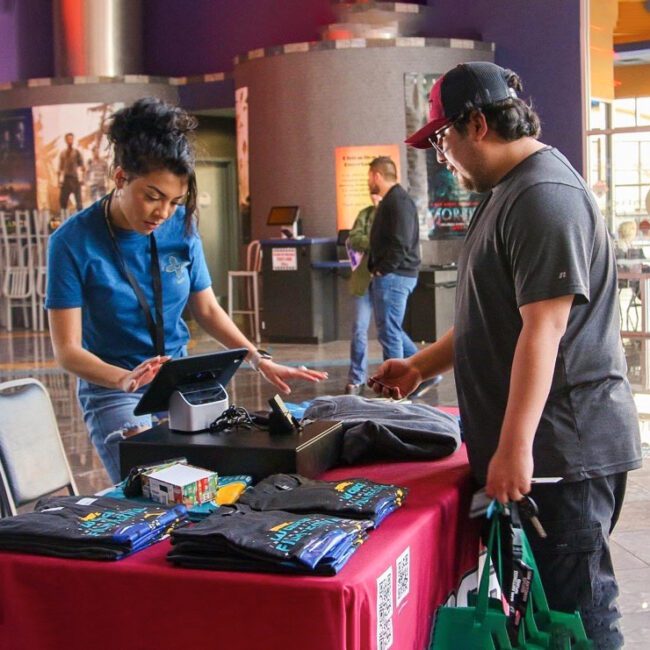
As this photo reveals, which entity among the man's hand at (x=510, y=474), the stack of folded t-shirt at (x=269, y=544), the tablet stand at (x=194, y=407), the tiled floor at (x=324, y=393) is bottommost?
the tiled floor at (x=324, y=393)

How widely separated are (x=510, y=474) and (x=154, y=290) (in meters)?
1.21

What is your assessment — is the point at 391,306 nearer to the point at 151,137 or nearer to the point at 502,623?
the point at 151,137

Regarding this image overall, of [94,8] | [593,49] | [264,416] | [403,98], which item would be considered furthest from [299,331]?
[264,416]

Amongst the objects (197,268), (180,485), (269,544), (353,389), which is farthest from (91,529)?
(353,389)

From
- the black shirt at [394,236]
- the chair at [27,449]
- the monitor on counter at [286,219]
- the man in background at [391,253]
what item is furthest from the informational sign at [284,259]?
the chair at [27,449]

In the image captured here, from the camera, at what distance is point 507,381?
227cm

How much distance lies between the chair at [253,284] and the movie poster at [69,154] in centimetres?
231

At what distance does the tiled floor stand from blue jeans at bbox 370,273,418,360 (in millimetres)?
453

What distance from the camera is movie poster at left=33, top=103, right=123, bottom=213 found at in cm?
1359

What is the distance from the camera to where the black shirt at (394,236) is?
754cm

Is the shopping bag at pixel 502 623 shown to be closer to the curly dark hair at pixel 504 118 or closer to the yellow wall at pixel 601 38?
the curly dark hair at pixel 504 118

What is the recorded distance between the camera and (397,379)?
9.09 ft

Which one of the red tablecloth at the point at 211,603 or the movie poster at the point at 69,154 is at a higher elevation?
the movie poster at the point at 69,154

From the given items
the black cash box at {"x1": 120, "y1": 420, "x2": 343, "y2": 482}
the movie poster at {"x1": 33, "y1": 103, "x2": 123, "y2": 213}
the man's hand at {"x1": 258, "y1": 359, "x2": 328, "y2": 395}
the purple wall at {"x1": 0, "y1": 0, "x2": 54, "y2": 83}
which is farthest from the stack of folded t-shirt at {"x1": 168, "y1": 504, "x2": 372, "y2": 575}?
the purple wall at {"x1": 0, "y1": 0, "x2": 54, "y2": 83}
